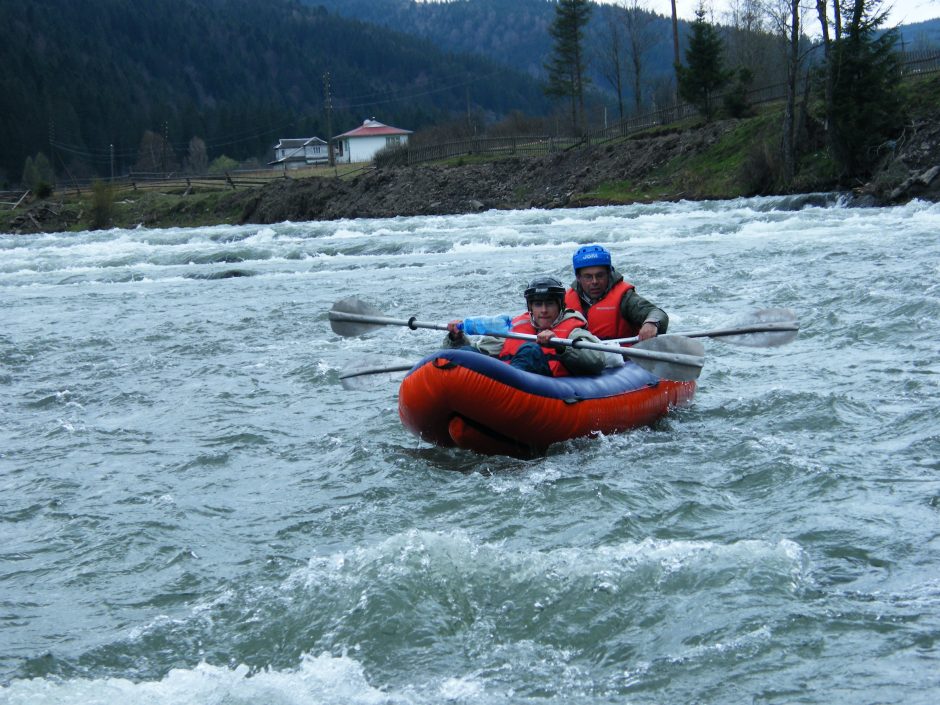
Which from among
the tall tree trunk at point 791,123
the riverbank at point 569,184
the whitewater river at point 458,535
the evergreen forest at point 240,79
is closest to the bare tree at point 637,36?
the evergreen forest at point 240,79

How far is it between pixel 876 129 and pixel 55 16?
368 feet

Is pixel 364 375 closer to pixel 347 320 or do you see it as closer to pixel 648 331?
pixel 347 320

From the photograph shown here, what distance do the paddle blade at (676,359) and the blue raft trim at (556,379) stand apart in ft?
0.54

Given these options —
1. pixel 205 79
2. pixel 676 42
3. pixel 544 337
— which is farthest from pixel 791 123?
pixel 205 79

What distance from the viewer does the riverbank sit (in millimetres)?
23062

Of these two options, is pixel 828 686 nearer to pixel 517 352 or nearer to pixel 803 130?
pixel 517 352

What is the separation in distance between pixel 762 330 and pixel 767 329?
4 centimetres

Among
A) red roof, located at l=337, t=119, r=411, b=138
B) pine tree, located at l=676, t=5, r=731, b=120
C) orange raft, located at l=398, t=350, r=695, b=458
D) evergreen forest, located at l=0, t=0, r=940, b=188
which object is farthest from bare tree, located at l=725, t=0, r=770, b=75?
orange raft, located at l=398, t=350, r=695, b=458

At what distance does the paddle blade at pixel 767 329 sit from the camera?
7.87m

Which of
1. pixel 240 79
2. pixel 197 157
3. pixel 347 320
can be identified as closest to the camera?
pixel 347 320

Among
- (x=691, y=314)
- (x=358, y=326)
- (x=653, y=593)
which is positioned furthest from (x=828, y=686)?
(x=691, y=314)

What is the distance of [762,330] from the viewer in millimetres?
7934

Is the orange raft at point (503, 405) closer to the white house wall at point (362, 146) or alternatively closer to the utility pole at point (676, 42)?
the utility pole at point (676, 42)

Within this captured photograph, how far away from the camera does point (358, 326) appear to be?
336 inches
